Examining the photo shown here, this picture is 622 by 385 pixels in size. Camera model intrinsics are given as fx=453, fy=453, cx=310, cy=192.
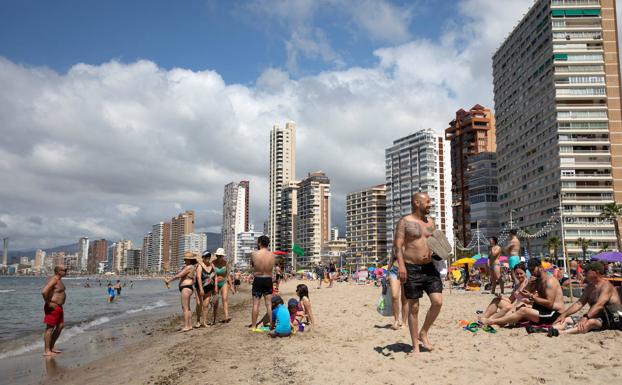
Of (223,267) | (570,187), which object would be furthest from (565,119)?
(223,267)

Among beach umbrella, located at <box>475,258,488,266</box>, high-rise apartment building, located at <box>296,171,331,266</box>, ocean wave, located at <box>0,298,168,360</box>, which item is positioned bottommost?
ocean wave, located at <box>0,298,168,360</box>

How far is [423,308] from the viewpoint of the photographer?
11.6 m

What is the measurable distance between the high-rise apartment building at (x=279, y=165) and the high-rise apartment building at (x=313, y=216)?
9.21 metres

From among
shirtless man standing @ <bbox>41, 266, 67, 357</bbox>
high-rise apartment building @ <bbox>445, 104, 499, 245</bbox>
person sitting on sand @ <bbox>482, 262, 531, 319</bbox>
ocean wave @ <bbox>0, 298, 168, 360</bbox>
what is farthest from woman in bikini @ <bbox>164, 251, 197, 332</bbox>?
high-rise apartment building @ <bbox>445, 104, 499, 245</bbox>

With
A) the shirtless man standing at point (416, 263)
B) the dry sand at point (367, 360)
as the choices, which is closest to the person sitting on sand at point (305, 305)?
the dry sand at point (367, 360)

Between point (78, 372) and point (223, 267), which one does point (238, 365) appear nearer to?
point (78, 372)

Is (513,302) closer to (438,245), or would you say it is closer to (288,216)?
(438,245)

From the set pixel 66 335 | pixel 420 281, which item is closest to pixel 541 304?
pixel 420 281

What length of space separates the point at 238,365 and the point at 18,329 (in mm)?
12686

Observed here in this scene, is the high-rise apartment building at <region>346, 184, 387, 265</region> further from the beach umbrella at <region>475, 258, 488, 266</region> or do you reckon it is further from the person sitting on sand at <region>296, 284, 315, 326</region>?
the person sitting on sand at <region>296, 284, 315, 326</region>

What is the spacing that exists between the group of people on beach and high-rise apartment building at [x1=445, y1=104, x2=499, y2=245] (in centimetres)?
8488

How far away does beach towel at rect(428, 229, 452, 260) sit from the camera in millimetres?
5375

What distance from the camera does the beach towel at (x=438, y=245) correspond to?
17.6ft

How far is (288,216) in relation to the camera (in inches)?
6294
